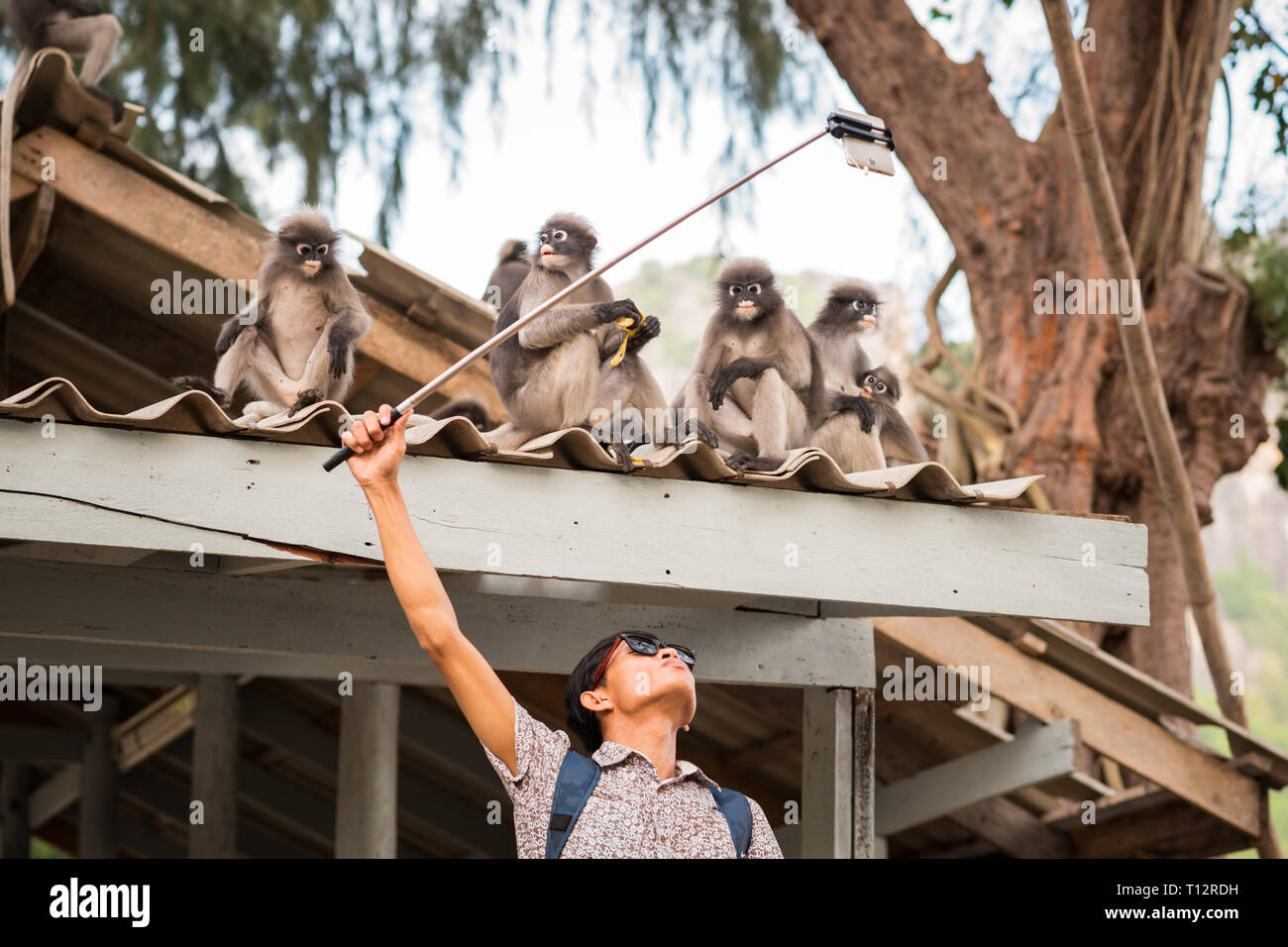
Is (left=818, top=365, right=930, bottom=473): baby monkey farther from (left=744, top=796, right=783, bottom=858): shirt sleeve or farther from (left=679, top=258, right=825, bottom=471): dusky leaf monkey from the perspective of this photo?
(left=744, top=796, right=783, bottom=858): shirt sleeve

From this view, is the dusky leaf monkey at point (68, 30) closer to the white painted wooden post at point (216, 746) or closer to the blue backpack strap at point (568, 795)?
the white painted wooden post at point (216, 746)

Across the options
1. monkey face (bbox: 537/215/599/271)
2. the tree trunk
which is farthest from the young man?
the tree trunk

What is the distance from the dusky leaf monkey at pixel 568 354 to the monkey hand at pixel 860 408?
0.85 meters

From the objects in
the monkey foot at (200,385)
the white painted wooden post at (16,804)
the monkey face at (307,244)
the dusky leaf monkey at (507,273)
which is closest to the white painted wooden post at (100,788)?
the white painted wooden post at (16,804)

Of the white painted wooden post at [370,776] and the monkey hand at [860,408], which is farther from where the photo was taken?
the white painted wooden post at [370,776]

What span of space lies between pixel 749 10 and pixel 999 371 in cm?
532

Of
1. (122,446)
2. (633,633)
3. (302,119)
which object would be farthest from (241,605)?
(302,119)

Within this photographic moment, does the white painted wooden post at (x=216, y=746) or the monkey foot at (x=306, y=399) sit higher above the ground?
the monkey foot at (x=306, y=399)

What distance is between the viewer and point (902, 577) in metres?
5.11

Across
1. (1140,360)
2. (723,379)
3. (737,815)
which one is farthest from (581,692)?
(1140,360)

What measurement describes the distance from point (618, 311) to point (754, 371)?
2.55 ft

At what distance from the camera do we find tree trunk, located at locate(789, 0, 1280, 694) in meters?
11.5

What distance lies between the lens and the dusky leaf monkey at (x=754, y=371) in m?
6.35

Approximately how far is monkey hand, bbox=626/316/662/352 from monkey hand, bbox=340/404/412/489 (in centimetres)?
268
